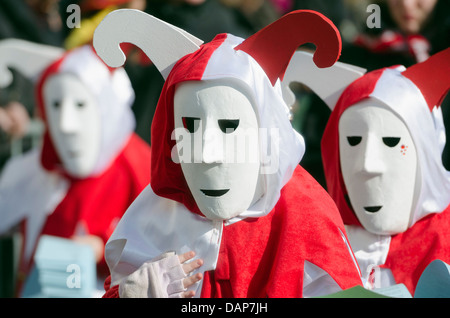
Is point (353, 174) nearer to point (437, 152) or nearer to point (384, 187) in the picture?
point (384, 187)

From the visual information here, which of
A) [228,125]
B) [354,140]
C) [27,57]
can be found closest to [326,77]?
[354,140]

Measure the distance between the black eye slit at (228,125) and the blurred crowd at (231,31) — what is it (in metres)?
2.28

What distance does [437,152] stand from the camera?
3.06 meters

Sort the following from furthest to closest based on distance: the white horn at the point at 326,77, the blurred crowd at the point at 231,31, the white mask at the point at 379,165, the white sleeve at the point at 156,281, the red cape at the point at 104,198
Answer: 1. the blurred crowd at the point at 231,31
2. the red cape at the point at 104,198
3. the white horn at the point at 326,77
4. the white mask at the point at 379,165
5. the white sleeve at the point at 156,281

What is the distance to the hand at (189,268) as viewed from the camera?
2465 mm

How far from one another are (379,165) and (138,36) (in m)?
0.87

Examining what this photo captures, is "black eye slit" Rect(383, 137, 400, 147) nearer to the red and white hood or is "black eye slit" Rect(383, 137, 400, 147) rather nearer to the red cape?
the red and white hood

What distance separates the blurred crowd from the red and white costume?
2179mm

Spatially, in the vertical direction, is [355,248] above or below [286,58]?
below

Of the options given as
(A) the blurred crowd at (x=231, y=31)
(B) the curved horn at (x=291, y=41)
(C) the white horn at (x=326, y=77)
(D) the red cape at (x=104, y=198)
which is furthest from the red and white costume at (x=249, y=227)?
(A) the blurred crowd at (x=231, y=31)

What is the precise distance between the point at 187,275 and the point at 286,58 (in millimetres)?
660

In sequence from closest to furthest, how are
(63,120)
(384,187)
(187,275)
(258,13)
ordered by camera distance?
(187,275)
(384,187)
(63,120)
(258,13)

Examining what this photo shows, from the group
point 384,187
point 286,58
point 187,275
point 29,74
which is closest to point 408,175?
point 384,187

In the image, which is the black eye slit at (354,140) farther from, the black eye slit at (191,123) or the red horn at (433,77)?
the black eye slit at (191,123)
